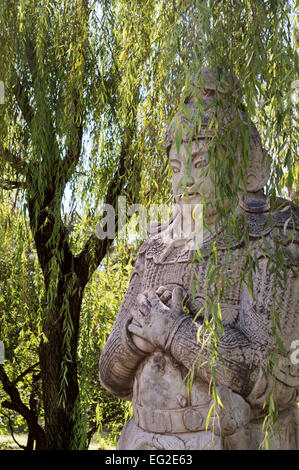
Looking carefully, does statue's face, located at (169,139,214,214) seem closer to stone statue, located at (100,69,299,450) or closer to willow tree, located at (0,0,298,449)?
stone statue, located at (100,69,299,450)

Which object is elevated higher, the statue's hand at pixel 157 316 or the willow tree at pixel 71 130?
the willow tree at pixel 71 130

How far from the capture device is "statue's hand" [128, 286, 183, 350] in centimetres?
273

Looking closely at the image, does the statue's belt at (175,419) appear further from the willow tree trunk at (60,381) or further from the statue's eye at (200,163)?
the willow tree trunk at (60,381)

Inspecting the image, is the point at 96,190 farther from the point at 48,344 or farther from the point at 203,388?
the point at 203,388

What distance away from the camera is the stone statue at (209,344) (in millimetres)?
2584

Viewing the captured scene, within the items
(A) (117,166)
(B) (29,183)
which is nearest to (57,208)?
(B) (29,183)

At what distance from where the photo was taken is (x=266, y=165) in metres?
2.98

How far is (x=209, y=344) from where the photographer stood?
2.57m

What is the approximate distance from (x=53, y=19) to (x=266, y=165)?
10.5ft

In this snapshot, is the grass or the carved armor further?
the grass

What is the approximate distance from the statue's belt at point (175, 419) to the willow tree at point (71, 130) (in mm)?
1991

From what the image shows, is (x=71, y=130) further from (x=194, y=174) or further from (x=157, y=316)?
(x=157, y=316)

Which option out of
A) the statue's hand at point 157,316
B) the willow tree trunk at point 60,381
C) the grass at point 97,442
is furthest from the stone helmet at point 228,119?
the grass at point 97,442

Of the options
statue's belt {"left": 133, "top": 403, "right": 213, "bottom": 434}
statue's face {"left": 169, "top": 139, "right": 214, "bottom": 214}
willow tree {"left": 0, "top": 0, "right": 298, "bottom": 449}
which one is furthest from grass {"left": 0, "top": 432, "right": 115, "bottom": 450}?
statue's face {"left": 169, "top": 139, "right": 214, "bottom": 214}
